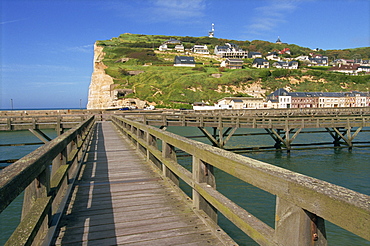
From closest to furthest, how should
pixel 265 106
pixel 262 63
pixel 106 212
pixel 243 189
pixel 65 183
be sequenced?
1. pixel 106 212
2. pixel 65 183
3. pixel 243 189
4. pixel 265 106
5. pixel 262 63

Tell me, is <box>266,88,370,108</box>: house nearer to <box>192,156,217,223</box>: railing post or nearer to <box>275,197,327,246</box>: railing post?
<box>192,156,217,223</box>: railing post

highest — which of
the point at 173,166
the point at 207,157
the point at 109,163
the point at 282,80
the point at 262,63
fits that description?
the point at 262,63

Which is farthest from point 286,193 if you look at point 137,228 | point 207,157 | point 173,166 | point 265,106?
point 265,106

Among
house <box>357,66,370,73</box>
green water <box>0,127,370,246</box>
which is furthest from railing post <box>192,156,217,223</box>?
house <box>357,66,370,73</box>

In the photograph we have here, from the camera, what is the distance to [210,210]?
3639mm

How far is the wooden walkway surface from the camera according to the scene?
3215mm

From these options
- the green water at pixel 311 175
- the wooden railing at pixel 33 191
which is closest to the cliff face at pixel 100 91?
the green water at pixel 311 175

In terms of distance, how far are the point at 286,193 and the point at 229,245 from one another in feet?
4.71

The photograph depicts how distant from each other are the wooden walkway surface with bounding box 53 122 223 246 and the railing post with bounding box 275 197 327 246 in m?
1.44

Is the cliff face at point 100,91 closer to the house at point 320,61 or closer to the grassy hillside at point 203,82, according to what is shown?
the grassy hillside at point 203,82

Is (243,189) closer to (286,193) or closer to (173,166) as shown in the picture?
(173,166)

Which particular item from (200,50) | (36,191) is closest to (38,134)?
(36,191)

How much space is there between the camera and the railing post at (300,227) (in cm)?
164

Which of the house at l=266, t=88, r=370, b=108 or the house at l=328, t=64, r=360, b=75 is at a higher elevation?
the house at l=328, t=64, r=360, b=75
